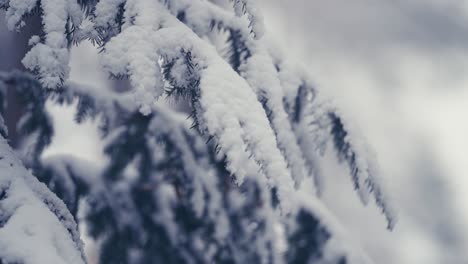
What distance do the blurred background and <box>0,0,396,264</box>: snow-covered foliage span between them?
5824mm

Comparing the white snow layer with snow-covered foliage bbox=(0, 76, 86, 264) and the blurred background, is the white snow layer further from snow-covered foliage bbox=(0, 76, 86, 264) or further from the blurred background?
the blurred background

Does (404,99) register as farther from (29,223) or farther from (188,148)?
(29,223)

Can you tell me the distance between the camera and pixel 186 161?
6.71 feet

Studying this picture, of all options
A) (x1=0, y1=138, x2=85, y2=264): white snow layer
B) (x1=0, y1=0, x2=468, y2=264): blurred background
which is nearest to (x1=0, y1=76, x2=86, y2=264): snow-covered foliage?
(x1=0, y1=138, x2=85, y2=264): white snow layer

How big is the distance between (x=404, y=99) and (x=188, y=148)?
7.26 metres

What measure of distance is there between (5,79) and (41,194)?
0.74m

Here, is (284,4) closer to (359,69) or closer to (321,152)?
(359,69)

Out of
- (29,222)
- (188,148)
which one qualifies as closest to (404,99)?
(188,148)

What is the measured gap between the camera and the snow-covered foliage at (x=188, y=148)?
1.31 meters

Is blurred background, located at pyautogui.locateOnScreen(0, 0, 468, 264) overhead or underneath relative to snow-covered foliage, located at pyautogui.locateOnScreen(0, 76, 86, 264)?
underneath

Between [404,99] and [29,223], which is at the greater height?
[29,223]

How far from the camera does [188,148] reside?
6.77 feet

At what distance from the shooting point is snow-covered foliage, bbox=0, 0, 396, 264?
4.29 ft

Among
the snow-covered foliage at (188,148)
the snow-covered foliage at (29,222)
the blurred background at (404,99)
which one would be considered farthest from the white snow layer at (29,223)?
the blurred background at (404,99)
